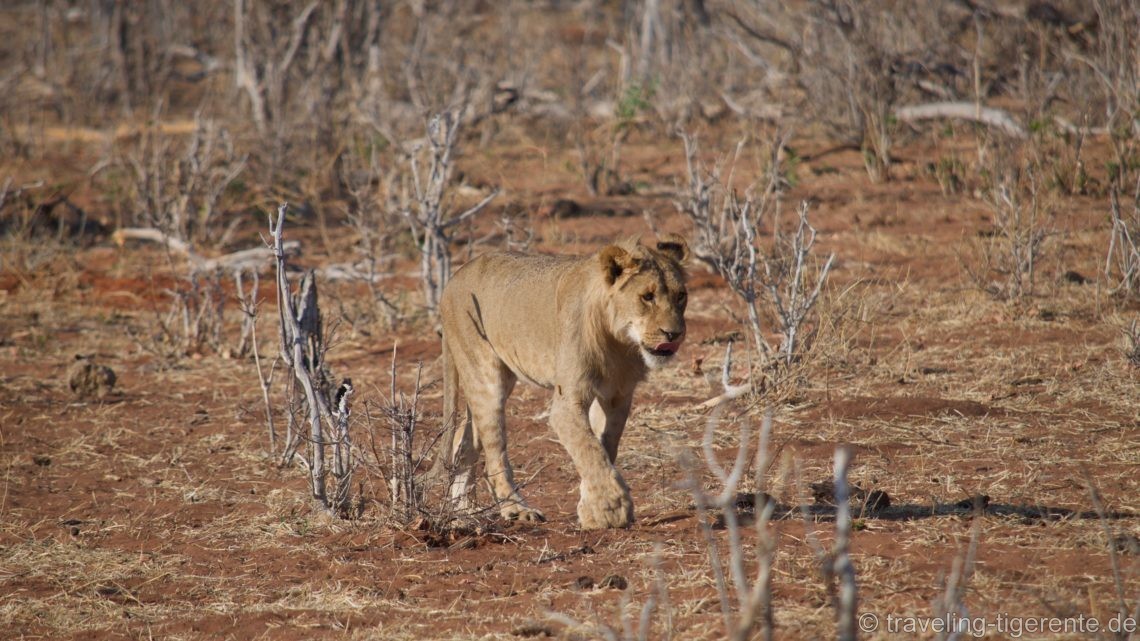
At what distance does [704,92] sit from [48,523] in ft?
39.1

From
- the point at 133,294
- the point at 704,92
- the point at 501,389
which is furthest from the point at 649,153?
the point at 501,389

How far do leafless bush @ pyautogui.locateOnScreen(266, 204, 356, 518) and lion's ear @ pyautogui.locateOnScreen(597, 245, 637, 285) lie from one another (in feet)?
3.88

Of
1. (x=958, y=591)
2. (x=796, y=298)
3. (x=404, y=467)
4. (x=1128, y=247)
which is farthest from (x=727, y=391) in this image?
(x=1128, y=247)

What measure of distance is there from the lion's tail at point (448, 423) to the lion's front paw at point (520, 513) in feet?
1.00

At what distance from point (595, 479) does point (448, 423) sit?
1.05 m

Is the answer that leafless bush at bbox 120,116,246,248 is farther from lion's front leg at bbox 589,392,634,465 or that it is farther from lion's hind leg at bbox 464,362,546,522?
lion's front leg at bbox 589,392,634,465

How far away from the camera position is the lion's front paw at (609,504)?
488 centimetres

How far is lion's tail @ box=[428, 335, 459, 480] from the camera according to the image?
5652 mm

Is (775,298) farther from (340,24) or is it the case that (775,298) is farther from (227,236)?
(340,24)

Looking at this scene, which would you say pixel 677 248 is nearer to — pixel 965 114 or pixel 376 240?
pixel 376 240

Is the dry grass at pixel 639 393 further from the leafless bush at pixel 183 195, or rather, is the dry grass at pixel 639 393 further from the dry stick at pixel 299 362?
the dry stick at pixel 299 362

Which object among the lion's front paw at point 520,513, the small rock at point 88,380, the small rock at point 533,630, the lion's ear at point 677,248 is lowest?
the small rock at point 88,380

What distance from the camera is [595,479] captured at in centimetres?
490

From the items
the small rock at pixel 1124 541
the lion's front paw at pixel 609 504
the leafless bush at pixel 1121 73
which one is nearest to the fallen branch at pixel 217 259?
the lion's front paw at pixel 609 504
